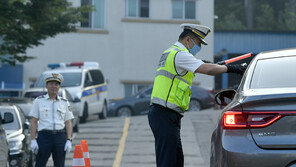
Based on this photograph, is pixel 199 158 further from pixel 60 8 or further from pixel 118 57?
pixel 118 57

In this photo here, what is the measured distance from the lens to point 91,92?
22609 mm

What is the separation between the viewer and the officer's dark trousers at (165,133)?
21.4 feet

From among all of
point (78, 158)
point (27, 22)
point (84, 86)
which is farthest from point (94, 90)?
point (78, 158)

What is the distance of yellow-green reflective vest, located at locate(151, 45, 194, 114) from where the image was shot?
21.2ft

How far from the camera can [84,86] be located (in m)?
22.2

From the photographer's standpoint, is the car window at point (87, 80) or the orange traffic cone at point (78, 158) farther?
the car window at point (87, 80)

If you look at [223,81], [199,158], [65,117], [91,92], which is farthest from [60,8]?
[223,81]

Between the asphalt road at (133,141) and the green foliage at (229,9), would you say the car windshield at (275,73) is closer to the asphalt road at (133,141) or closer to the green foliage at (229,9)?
the asphalt road at (133,141)

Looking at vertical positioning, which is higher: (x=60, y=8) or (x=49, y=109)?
(x=60, y=8)

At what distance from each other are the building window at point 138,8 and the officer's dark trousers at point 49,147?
24.7 meters

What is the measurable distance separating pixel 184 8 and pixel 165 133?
2732cm

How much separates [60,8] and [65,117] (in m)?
9.01

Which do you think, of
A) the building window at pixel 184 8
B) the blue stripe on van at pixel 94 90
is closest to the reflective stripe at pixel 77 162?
the blue stripe on van at pixel 94 90

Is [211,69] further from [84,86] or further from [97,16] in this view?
[97,16]
